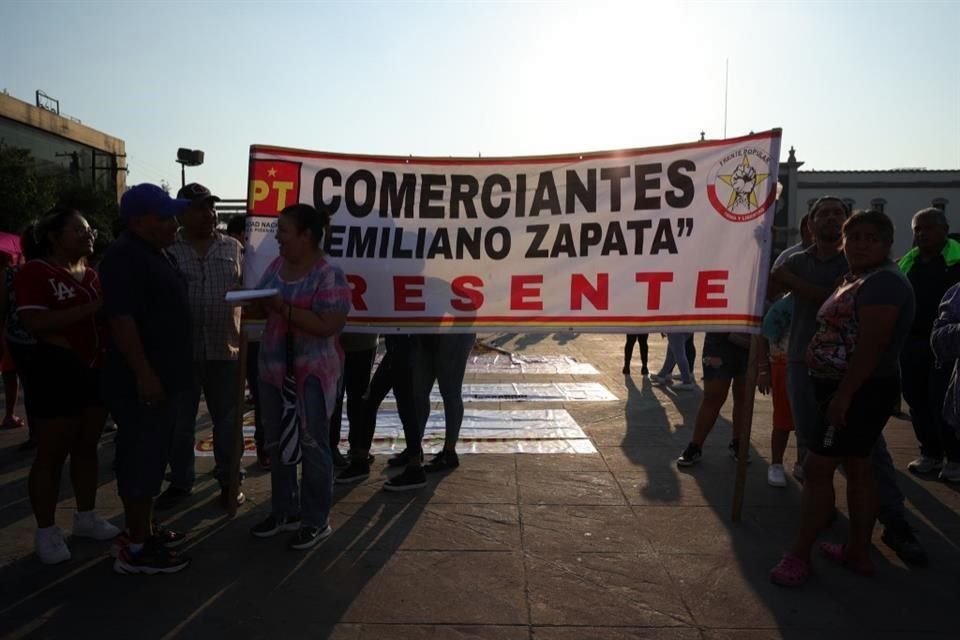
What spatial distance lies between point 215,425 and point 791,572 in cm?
351

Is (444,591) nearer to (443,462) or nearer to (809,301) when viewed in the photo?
(443,462)

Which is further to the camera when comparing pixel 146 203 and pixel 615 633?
pixel 146 203

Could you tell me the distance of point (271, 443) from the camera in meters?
4.00

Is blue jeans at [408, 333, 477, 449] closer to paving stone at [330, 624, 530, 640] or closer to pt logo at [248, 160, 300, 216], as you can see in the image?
pt logo at [248, 160, 300, 216]

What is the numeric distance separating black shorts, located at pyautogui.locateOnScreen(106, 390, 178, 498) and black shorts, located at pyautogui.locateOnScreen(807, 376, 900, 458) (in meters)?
3.17

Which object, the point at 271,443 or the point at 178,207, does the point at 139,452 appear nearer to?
the point at 271,443

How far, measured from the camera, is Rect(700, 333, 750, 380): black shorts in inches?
211

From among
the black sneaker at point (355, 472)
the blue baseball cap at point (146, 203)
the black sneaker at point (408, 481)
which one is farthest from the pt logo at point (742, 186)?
the blue baseball cap at point (146, 203)

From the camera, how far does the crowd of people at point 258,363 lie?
11.3ft

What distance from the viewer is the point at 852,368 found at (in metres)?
3.32

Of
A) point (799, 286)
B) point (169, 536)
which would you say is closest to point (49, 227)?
point (169, 536)

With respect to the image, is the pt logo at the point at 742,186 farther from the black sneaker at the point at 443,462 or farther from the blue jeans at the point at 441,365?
the black sneaker at the point at 443,462

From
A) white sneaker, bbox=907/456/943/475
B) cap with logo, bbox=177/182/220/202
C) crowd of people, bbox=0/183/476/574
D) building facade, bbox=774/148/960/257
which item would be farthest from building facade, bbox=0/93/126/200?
building facade, bbox=774/148/960/257

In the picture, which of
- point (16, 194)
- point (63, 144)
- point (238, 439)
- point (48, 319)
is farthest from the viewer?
point (63, 144)
